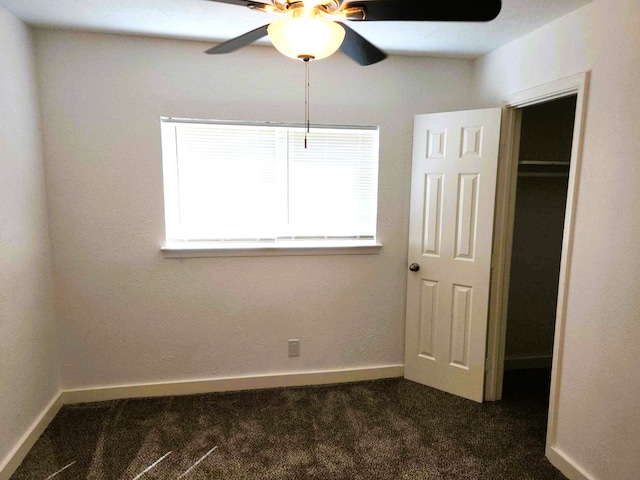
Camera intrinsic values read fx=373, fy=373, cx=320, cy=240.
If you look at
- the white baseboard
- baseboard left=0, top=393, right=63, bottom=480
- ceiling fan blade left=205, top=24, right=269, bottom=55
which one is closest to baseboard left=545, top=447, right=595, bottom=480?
the white baseboard

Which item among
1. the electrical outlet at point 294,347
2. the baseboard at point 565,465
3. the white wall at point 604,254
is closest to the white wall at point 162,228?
the electrical outlet at point 294,347

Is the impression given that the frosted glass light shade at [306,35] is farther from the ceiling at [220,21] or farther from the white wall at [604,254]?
the white wall at [604,254]

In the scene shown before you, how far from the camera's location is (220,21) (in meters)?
2.07

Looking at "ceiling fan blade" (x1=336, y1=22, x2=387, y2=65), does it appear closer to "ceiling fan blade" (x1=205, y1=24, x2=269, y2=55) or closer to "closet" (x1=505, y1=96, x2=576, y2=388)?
"ceiling fan blade" (x1=205, y1=24, x2=269, y2=55)

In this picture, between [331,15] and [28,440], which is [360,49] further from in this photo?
[28,440]

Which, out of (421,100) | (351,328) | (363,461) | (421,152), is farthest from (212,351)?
(421,100)

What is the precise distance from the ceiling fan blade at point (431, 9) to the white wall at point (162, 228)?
51.1 inches

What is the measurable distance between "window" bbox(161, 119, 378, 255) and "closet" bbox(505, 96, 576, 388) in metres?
1.27

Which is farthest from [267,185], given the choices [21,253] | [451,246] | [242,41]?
[21,253]

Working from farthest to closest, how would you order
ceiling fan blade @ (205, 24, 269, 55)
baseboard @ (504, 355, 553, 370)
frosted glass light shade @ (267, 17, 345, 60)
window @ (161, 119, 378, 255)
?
1. baseboard @ (504, 355, 553, 370)
2. window @ (161, 119, 378, 255)
3. ceiling fan blade @ (205, 24, 269, 55)
4. frosted glass light shade @ (267, 17, 345, 60)

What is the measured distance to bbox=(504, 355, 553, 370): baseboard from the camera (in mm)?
3217

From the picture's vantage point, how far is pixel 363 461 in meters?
2.06

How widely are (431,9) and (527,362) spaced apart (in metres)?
3.03

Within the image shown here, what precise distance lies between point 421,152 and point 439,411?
1805 mm
